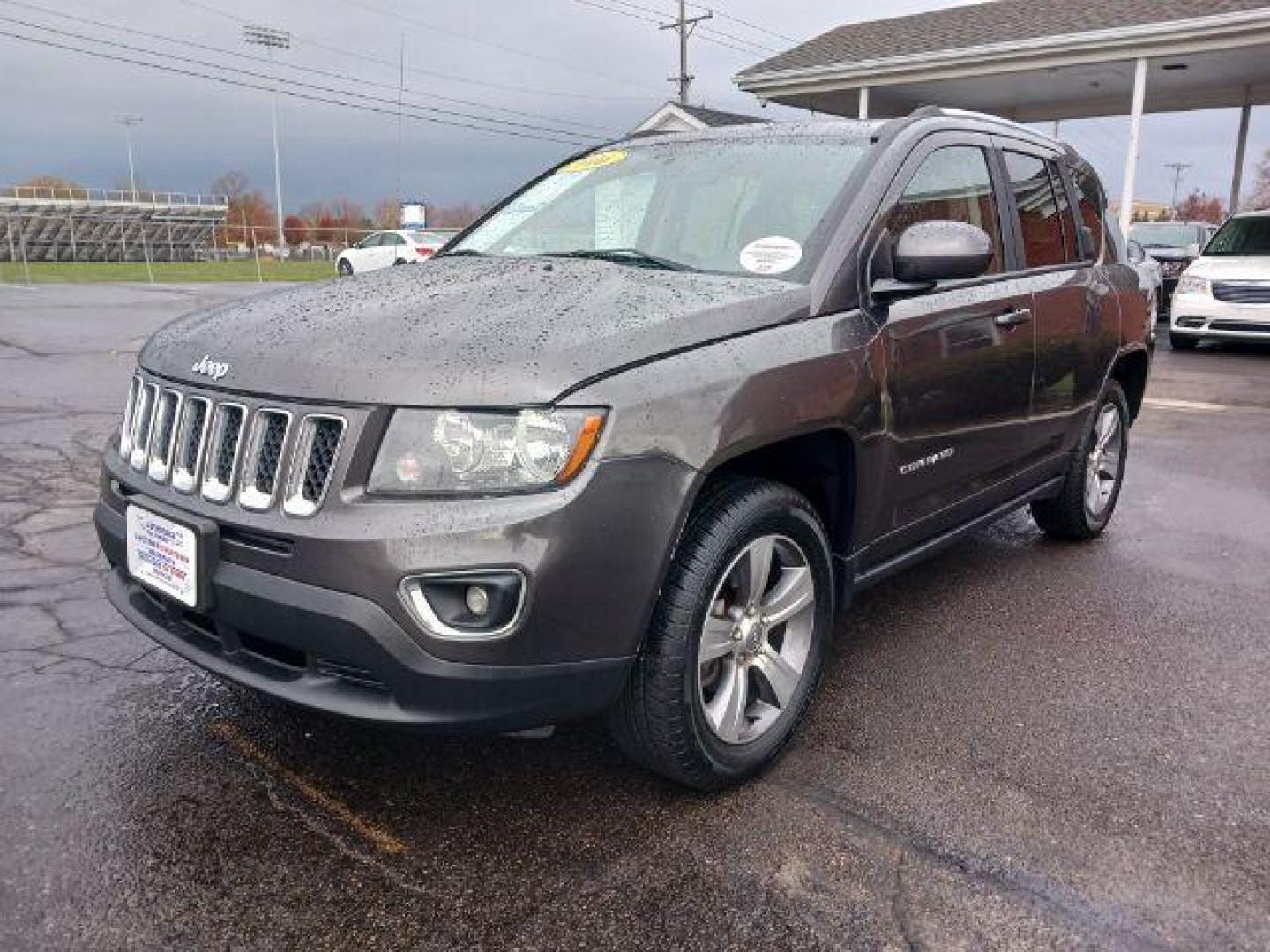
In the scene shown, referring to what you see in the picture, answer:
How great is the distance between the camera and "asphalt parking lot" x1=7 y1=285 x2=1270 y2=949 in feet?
7.08

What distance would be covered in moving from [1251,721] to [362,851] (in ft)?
8.72

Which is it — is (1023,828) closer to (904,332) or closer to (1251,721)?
(1251,721)

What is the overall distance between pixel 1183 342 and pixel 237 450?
14.1 m

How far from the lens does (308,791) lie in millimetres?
2623

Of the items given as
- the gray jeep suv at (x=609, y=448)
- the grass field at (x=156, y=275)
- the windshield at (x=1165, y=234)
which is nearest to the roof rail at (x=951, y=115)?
the gray jeep suv at (x=609, y=448)

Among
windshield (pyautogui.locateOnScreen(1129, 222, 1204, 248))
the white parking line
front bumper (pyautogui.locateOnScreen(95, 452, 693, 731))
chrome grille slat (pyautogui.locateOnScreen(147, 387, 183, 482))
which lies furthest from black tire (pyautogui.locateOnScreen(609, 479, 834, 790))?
windshield (pyautogui.locateOnScreen(1129, 222, 1204, 248))

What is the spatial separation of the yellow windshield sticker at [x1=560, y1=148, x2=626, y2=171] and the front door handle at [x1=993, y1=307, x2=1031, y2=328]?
4.94ft

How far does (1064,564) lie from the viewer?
4660 mm

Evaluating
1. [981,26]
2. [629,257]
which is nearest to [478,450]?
[629,257]

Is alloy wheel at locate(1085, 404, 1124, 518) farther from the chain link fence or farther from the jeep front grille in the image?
the chain link fence

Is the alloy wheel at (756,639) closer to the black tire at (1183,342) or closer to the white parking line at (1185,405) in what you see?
the white parking line at (1185,405)

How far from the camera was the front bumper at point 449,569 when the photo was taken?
2090 mm

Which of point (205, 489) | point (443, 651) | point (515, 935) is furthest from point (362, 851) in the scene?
point (205, 489)

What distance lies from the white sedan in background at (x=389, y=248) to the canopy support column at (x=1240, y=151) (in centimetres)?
1967
